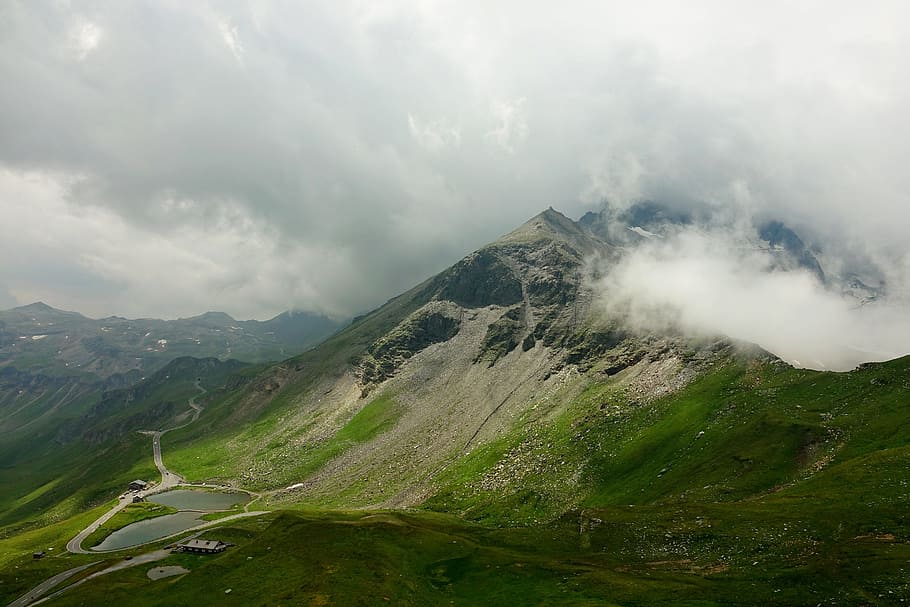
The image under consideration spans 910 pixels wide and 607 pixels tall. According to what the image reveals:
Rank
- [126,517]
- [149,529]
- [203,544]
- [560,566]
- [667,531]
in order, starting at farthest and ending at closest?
[126,517] < [149,529] < [203,544] < [667,531] < [560,566]

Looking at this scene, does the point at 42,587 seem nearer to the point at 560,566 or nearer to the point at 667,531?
the point at 560,566

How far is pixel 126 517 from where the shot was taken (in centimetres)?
18200

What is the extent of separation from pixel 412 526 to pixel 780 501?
221 ft

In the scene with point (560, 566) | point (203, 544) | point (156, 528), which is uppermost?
point (203, 544)

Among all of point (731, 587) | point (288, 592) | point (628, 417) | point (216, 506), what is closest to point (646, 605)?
point (731, 587)

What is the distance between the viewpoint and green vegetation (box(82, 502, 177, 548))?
6201 inches

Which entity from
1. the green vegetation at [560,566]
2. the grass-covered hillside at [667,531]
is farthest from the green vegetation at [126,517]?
the green vegetation at [560,566]

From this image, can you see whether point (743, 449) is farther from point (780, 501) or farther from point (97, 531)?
point (97, 531)

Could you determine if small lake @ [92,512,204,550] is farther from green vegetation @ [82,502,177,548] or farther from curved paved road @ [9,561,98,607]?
curved paved road @ [9,561,98,607]

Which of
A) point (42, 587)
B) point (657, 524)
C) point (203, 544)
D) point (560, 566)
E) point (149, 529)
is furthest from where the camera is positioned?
point (149, 529)

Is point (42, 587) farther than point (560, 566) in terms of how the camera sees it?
Yes

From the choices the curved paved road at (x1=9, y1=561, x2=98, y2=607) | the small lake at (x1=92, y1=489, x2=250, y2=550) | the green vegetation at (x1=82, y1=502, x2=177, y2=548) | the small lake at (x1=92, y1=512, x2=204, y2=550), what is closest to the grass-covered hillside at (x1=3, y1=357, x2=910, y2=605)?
the small lake at (x1=92, y1=512, x2=204, y2=550)

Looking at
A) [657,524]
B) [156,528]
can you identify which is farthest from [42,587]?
[657,524]

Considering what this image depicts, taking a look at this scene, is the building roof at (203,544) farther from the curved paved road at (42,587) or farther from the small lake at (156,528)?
the small lake at (156,528)
